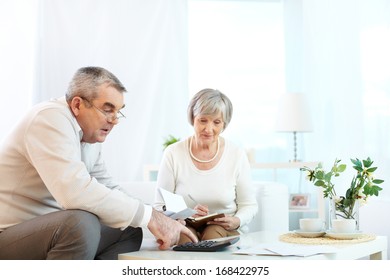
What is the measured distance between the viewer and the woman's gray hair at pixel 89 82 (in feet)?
7.29

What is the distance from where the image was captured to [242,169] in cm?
300

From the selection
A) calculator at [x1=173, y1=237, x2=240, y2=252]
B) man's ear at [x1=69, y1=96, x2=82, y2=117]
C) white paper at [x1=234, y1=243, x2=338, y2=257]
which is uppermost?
man's ear at [x1=69, y1=96, x2=82, y2=117]

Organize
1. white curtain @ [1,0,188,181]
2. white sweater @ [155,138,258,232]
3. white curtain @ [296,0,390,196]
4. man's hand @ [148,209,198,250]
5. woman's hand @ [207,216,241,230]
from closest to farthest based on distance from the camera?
1. man's hand @ [148,209,198,250]
2. woman's hand @ [207,216,241,230]
3. white sweater @ [155,138,258,232]
4. white curtain @ [296,0,390,196]
5. white curtain @ [1,0,188,181]

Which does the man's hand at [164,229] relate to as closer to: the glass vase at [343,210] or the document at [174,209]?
the document at [174,209]

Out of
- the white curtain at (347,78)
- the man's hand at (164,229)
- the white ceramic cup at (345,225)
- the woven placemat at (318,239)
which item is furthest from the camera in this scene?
the white curtain at (347,78)

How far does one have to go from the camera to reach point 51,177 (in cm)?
202

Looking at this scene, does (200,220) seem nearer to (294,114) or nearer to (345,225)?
(345,225)

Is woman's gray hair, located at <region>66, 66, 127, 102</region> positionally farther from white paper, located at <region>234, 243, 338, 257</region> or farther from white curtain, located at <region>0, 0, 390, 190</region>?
white curtain, located at <region>0, 0, 390, 190</region>

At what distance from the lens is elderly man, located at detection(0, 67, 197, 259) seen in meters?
1.98

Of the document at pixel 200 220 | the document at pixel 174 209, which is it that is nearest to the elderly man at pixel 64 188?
the document at pixel 174 209

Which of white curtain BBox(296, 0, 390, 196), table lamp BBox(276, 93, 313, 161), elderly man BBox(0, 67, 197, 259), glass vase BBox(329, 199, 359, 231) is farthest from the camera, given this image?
table lamp BBox(276, 93, 313, 161)

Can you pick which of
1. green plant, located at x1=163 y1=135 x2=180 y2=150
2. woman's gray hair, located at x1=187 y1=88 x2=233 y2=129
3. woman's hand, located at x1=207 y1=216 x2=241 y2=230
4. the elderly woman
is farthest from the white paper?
green plant, located at x1=163 y1=135 x2=180 y2=150

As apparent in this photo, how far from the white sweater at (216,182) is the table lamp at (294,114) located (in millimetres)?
1604

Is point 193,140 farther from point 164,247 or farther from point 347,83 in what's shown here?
point 347,83
